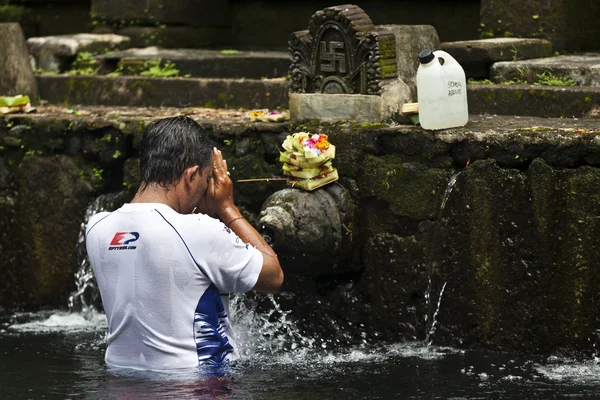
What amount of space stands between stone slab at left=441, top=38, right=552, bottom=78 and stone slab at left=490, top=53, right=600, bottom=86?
0.13 m

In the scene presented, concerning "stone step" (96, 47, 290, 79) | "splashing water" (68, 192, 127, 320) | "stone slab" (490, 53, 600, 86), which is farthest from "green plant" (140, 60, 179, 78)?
"stone slab" (490, 53, 600, 86)

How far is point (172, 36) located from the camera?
32.8ft

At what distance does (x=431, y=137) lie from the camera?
595 cm

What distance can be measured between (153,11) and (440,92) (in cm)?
469

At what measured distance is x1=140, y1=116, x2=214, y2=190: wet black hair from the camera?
4.39 metres

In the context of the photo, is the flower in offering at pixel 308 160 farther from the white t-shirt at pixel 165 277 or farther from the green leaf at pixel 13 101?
the green leaf at pixel 13 101

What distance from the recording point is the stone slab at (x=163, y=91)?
7691mm

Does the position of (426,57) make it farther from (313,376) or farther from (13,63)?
(13,63)

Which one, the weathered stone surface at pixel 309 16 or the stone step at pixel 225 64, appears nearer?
the stone step at pixel 225 64

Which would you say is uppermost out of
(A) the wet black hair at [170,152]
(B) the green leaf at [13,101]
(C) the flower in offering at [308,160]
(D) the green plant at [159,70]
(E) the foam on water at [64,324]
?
(D) the green plant at [159,70]

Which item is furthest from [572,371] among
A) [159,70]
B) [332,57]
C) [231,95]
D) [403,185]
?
[159,70]

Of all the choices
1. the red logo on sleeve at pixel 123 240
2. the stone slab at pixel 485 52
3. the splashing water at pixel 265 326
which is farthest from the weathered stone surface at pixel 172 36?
the red logo on sleeve at pixel 123 240

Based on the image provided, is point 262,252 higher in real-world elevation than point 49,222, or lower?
higher

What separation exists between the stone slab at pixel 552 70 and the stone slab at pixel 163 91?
→ 1505 mm
